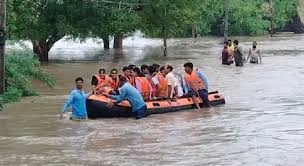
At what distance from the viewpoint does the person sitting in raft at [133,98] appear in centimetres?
1493

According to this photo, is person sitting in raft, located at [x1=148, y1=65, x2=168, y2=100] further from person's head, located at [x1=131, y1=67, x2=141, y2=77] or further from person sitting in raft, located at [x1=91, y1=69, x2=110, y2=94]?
person sitting in raft, located at [x1=91, y1=69, x2=110, y2=94]

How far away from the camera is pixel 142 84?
16.2 meters

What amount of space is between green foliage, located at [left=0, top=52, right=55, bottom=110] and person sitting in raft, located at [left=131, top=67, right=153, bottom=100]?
4.12 m

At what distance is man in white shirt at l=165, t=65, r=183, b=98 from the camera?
16.4 meters

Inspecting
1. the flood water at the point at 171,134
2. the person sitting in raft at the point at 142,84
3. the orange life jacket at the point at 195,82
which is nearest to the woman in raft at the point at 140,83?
the person sitting in raft at the point at 142,84

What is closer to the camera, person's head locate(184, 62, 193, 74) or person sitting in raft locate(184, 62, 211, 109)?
person's head locate(184, 62, 193, 74)

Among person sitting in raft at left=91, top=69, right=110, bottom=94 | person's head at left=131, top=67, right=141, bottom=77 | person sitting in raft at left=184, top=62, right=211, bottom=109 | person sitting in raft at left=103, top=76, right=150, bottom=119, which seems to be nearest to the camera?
person sitting in raft at left=103, top=76, right=150, bottom=119

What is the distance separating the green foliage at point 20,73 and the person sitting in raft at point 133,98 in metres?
4.65

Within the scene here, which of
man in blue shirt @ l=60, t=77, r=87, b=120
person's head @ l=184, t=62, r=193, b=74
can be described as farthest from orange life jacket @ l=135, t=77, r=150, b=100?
man in blue shirt @ l=60, t=77, r=87, b=120

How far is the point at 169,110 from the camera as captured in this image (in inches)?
632

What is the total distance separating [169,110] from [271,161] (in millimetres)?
5940

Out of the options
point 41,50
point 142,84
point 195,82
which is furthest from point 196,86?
point 41,50

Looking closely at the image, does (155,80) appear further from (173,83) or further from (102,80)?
(102,80)

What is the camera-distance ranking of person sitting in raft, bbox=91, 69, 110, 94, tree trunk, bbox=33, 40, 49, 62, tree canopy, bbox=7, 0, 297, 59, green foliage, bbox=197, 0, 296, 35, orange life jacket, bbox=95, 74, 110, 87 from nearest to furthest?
person sitting in raft, bbox=91, 69, 110, 94 → orange life jacket, bbox=95, 74, 110, 87 → tree canopy, bbox=7, 0, 297, 59 → tree trunk, bbox=33, 40, 49, 62 → green foliage, bbox=197, 0, 296, 35
